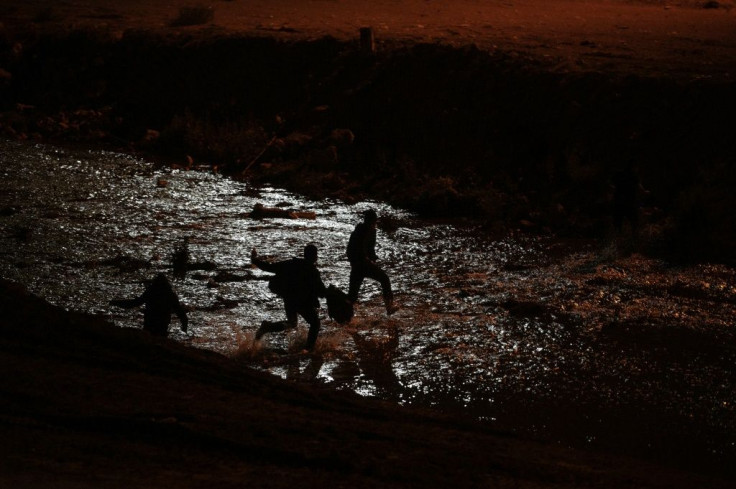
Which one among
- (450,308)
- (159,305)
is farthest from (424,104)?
(159,305)

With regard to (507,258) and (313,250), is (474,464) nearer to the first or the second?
(313,250)

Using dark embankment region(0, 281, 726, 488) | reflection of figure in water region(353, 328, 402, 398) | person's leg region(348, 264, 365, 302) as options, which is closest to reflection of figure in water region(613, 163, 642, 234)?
person's leg region(348, 264, 365, 302)

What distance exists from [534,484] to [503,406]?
2248 millimetres

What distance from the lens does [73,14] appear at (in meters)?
30.5

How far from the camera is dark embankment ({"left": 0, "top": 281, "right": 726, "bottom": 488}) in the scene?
597 centimetres

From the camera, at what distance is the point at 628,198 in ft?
47.9

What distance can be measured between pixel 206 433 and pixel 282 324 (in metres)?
3.23

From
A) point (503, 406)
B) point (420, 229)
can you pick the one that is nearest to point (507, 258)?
point (420, 229)

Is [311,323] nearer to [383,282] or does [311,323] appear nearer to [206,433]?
[383,282]

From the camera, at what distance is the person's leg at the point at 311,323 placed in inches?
383

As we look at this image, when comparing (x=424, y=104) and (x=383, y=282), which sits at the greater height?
(x=424, y=104)

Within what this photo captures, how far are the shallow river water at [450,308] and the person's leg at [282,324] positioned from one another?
141 millimetres

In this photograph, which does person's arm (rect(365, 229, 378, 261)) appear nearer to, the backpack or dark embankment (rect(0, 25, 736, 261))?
the backpack

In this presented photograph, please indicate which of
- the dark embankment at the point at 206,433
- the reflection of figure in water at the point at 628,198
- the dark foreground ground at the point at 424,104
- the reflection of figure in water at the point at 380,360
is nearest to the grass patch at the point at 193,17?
the dark foreground ground at the point at 424,104
